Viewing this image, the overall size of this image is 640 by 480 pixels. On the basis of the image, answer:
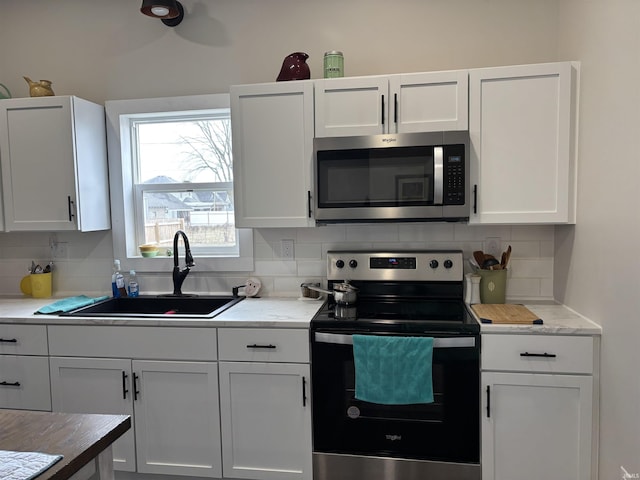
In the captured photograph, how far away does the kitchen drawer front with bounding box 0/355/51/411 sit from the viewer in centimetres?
231

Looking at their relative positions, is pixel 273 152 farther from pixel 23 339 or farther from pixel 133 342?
pixel 23 339

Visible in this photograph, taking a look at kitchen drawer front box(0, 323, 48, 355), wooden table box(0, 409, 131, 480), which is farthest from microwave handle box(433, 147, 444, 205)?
kitchen drawer front box(0, 323, 48, 355)

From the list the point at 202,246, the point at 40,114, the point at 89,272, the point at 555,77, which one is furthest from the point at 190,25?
the point at 555,77

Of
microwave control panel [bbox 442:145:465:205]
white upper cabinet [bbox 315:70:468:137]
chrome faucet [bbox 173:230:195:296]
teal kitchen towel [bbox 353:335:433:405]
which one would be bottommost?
teal kitchen towel [bbox 353:335:433:405]

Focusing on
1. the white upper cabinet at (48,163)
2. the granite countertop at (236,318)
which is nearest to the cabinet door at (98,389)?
the granite countertop at (236,318)

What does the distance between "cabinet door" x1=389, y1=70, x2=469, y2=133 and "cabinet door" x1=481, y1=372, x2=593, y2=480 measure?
1.21 m

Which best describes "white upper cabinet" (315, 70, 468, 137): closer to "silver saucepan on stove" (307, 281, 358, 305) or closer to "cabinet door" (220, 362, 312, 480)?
"silver saucepan on stove" (307, 281, 358, 305)

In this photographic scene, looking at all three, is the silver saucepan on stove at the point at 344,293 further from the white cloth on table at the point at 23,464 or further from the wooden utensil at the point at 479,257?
the white cloth on table at the point at 23,464

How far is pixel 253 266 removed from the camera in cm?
274

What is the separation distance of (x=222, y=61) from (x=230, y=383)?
187cm

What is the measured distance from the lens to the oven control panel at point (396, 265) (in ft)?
7.97

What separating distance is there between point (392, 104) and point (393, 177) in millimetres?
368

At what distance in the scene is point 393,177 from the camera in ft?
7.26

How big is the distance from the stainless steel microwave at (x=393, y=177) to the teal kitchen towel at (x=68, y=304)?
1.44 metres
